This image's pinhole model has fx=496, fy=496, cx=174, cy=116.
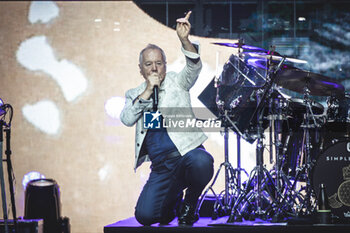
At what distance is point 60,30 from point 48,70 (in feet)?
→ 1.40

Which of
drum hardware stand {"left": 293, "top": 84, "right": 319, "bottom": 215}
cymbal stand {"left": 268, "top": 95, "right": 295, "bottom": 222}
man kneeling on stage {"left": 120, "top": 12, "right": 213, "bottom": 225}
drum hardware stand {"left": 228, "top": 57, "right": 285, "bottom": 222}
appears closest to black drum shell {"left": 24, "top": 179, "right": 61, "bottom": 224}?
man kneeling on stage {"left": 120, "top": 12, "right": 213, "bottom": 225}

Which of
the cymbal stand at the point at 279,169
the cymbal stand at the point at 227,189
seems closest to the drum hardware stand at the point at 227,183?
the cymbal stand at the point at 227,189

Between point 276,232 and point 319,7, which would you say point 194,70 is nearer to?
point 276,232

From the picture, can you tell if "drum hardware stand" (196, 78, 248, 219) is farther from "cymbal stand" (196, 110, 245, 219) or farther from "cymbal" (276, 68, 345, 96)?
"cymbal" (276, 68, 345, 96)

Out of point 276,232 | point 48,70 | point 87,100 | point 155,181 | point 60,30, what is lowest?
point 276,232

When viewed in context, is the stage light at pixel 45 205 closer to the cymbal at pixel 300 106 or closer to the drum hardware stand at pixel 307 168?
the drum hardware stand at pixel 307 168

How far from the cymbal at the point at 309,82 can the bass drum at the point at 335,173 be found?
56 cm

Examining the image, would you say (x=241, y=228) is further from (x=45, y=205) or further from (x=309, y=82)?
(x=45, y=205)

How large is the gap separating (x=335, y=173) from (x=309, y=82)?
818mm

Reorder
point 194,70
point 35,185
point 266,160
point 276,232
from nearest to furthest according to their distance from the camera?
1. point 276,232
2. point 194,70
3. point 35,185
4. point 266,160

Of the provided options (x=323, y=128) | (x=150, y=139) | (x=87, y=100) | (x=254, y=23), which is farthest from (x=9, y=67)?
(x=323, y=128)

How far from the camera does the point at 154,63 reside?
13.6 feet

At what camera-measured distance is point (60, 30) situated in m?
5.07

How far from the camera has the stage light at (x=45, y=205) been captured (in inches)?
170
